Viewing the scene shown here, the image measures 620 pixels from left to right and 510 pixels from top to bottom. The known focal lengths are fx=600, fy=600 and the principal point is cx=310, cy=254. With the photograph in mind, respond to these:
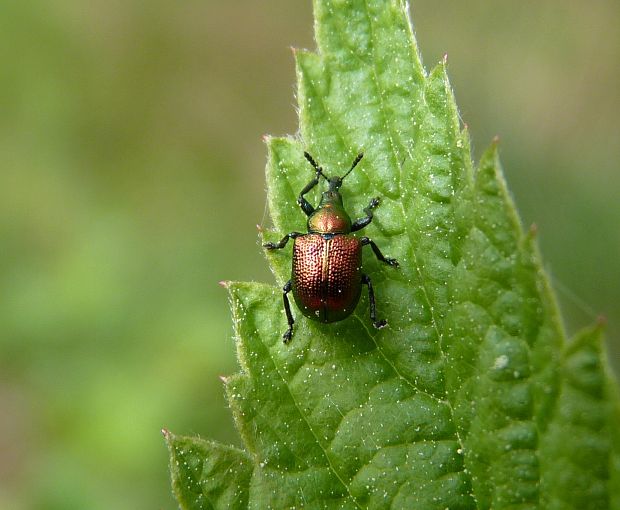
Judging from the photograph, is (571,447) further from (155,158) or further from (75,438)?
(155,158)

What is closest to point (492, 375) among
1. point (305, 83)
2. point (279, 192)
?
point (279, 192)

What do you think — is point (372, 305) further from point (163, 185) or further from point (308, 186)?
point (163, 185)

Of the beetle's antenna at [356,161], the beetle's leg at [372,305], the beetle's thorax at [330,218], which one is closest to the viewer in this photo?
the beetle's leg at [372,305]

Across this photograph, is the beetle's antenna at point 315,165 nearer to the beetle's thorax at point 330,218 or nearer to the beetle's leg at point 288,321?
the beetle's thorax at point 330,218

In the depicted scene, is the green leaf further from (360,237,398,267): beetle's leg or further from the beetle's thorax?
the beetle's thorax

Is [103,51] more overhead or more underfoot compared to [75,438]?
more overhead

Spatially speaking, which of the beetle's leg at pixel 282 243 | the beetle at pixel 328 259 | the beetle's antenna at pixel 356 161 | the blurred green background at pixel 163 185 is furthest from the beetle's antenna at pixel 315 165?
the blurred green background at pixel 163 185

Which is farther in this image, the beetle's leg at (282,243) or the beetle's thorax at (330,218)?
the beetle's thorax at (330,218)
